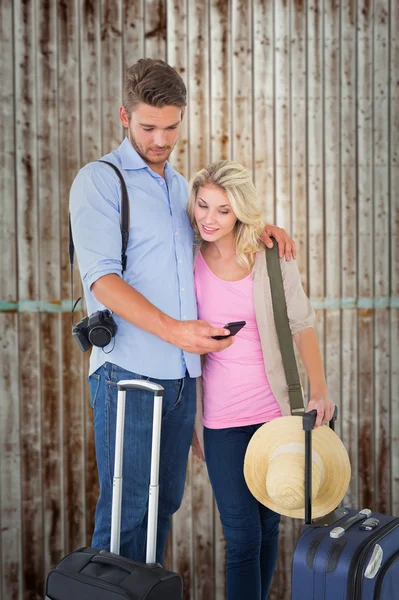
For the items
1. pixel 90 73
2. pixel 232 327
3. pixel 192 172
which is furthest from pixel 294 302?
pixel 90 73

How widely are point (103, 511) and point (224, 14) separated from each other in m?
2.87

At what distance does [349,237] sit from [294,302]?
1635 mm

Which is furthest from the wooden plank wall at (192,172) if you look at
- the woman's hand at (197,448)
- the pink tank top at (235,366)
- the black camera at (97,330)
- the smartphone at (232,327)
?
the smartphone at (232,327)

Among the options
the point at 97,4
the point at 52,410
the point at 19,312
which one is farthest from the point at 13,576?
the point at 97,4

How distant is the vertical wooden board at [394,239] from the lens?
12.9 ft

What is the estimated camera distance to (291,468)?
229cm

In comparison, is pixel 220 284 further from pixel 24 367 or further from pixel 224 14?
pixel 224 14

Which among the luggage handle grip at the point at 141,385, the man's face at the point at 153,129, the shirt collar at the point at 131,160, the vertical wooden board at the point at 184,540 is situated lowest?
the vertical wooden board at the point at 184,540

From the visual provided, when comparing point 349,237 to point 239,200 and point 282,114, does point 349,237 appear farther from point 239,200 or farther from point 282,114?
point 239,200

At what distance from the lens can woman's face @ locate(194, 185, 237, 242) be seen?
2373mm

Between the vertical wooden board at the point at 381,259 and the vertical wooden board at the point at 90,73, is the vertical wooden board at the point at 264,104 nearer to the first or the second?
the vertical wooden board at the point at 381,259

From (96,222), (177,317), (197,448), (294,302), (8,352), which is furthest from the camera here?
(8,352)

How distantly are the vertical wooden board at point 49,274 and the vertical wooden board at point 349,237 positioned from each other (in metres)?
1.67

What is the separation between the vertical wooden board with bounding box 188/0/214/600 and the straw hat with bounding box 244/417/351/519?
1.52 metres
